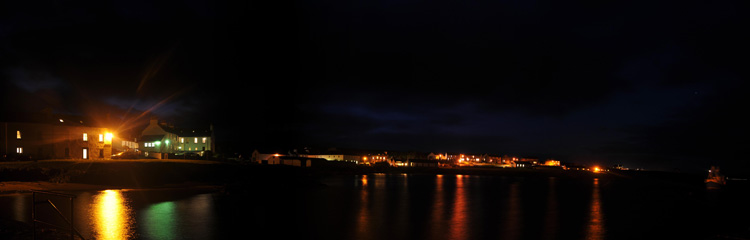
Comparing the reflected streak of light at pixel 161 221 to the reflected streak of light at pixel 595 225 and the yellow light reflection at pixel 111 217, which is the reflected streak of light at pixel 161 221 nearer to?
the yellow light reflection at pixel 111 217

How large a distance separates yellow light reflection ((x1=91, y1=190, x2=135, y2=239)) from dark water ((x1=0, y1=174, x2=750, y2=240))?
5 cm

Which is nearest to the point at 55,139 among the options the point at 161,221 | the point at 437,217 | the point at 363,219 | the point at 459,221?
the point at 161,221

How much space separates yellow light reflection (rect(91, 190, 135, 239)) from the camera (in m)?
22.2

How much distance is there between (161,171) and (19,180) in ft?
44.9

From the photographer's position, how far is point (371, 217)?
32656 millimetres

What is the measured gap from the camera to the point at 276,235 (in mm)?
24953

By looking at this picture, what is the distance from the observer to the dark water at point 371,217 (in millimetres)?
25389

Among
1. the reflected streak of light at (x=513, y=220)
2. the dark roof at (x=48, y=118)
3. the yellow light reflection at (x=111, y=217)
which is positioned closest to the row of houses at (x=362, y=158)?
the dark roof at (x=48, y=118)

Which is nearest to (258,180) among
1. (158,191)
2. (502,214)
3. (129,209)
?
(158,191)

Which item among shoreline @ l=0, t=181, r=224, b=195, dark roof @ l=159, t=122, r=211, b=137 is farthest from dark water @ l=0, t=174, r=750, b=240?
dark roof @ l=159, t=122, r=211, b=137

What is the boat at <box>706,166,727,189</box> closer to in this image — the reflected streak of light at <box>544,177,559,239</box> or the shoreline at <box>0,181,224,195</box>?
the reflected streak of light at <box>544,177,559,239</box>

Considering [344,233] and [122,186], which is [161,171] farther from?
[344,233]

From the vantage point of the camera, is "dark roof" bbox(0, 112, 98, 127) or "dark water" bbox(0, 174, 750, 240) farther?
"dark roof" bbox(0, 112, 98, 127)

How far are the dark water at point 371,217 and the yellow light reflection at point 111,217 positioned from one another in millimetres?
49
